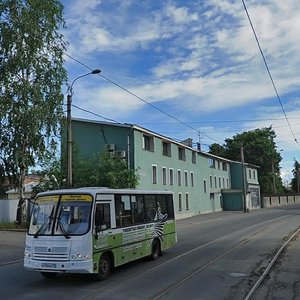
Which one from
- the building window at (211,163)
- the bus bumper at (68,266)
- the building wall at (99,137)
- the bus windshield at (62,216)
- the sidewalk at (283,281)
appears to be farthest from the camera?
the building window at (211,163)

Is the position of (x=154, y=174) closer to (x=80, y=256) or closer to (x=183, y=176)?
(x=183, y=176)

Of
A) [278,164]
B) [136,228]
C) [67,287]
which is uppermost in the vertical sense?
[278,164]

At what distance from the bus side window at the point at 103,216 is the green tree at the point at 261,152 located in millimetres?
83116

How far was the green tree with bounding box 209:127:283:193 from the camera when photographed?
306 feet

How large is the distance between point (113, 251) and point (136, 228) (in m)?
1.66

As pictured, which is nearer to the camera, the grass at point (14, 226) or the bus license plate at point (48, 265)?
the bus license plate at point (48, 265)

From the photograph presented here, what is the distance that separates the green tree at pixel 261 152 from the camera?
9338 centimetres

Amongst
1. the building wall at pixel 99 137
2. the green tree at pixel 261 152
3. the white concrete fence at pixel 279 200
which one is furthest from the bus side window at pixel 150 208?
the green tree at pixel 261 152

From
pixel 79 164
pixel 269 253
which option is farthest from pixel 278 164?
pixel 269 253

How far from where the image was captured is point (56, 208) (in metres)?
10.8

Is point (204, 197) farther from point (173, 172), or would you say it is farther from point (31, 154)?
point (31, 154)

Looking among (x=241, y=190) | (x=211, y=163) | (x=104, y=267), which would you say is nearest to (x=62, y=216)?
(x=104, y=267)

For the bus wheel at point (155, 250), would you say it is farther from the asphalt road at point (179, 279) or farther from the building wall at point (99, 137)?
the building wall at point (99, 137)

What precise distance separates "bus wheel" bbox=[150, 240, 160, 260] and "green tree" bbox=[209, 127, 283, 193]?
261ft
